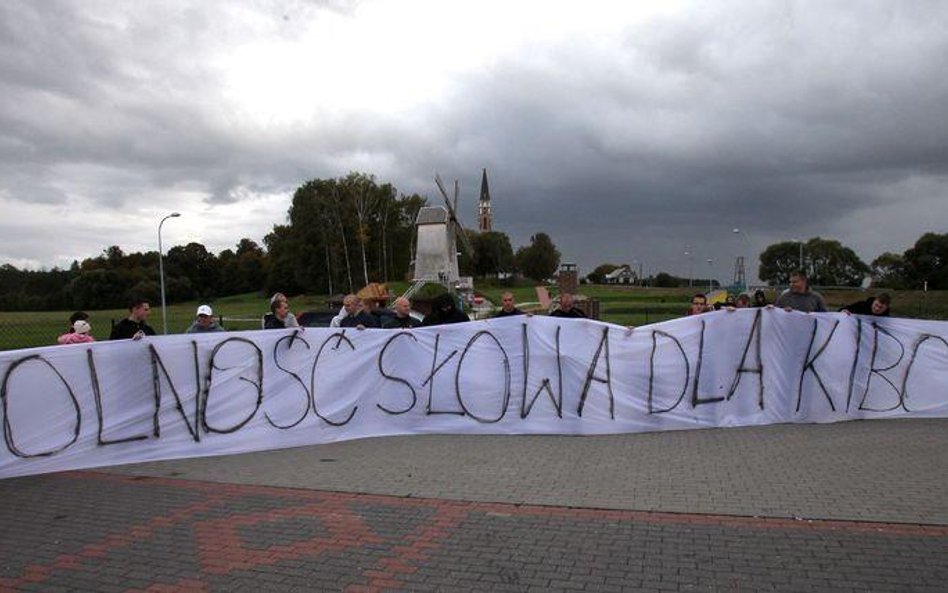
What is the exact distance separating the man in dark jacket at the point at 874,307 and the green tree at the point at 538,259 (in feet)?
422

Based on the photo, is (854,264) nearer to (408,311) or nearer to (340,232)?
(340,232)

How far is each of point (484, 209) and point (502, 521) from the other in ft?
468

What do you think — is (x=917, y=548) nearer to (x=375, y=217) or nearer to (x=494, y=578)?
(x=494, y=578)

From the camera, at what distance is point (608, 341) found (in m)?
8.64

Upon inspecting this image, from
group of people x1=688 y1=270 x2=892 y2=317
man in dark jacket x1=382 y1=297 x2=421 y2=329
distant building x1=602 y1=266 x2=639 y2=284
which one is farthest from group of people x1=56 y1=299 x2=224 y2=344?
distant building x1=602 y1=266 x2=639 y2=284

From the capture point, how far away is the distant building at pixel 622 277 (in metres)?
158

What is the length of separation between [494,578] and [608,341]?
15.7ft

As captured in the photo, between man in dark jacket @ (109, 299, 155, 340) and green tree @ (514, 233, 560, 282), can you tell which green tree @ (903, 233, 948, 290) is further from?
man in dark jacket @ (109, 299, 155, 340)

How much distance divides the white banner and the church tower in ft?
437

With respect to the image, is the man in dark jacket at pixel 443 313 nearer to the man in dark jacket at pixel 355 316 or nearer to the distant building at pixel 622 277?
the man in dark jacket at pixel 355 316

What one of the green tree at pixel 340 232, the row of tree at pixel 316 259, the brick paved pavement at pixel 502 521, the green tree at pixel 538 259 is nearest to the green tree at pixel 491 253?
the green tree at pixel 538 259

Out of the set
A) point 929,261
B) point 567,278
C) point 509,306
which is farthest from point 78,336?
point 929,261

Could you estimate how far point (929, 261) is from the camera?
9912cm

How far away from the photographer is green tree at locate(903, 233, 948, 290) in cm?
9644
